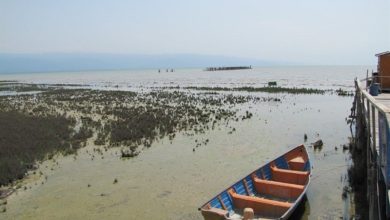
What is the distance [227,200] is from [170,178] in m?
4.69

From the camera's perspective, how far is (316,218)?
11938 millimetres

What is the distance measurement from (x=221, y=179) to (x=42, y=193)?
21.6ft

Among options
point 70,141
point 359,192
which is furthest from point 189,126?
point 359,192

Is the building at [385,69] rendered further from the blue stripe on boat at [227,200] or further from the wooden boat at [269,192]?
the blue stripe on boat at [227,200]

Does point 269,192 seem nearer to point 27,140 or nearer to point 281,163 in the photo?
point 281,163

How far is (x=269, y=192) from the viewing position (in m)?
12.7

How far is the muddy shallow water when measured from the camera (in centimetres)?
1265

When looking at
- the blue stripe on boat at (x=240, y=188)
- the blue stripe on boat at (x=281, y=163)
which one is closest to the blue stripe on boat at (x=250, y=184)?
the blue stripe on boat at (x=240, y=188)

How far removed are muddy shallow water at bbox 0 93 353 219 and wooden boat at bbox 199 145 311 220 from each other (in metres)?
0.74

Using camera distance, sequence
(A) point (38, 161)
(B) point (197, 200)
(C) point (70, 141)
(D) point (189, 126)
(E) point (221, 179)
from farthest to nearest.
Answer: (D) point (189, 126), (C) point (70, 141), (A) point (38, 161), (E) point (221, 179), (B) point (197, 200)

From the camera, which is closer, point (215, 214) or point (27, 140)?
point (215, 214)

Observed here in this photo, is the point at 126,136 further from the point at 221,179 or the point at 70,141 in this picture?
the point at 221,179

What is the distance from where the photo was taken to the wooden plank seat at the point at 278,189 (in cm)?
1225

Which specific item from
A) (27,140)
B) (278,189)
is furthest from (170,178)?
(27,140)
